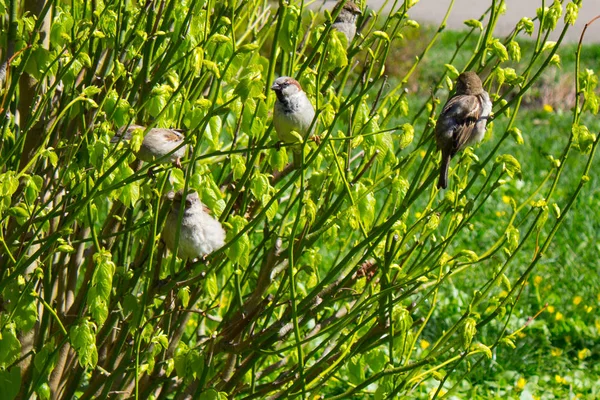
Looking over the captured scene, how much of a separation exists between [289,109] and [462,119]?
0.54 meters

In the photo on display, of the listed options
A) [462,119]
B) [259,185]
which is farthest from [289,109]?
[462,119]

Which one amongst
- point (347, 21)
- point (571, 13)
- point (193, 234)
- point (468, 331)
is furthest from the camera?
point (347, 21)

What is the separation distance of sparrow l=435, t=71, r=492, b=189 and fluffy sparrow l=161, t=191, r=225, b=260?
67cm

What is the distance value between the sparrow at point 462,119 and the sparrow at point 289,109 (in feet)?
1.28

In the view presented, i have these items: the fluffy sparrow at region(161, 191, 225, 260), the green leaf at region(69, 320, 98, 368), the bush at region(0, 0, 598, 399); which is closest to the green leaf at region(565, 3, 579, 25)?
the bush at region(0, 0, 598, 399)

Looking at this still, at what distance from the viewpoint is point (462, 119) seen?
2.68 metres

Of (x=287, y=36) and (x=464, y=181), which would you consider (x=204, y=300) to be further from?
(x=287, y=36)

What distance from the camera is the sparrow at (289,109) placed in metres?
2.51

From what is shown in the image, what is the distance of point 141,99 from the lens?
2600 millimetres

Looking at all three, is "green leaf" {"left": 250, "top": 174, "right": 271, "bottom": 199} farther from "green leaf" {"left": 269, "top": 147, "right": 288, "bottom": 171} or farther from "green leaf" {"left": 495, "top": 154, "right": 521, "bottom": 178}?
"green leaf" {"left": 495, "top": 154, "right": 521, "bottom": 178}

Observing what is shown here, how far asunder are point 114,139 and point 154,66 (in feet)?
0.91

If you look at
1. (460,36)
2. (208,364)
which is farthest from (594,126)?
(208,364)

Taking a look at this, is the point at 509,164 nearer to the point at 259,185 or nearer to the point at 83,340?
the point at 259,185

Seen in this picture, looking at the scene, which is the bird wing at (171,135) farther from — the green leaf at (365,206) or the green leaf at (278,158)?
the green leaf at (365,206)
